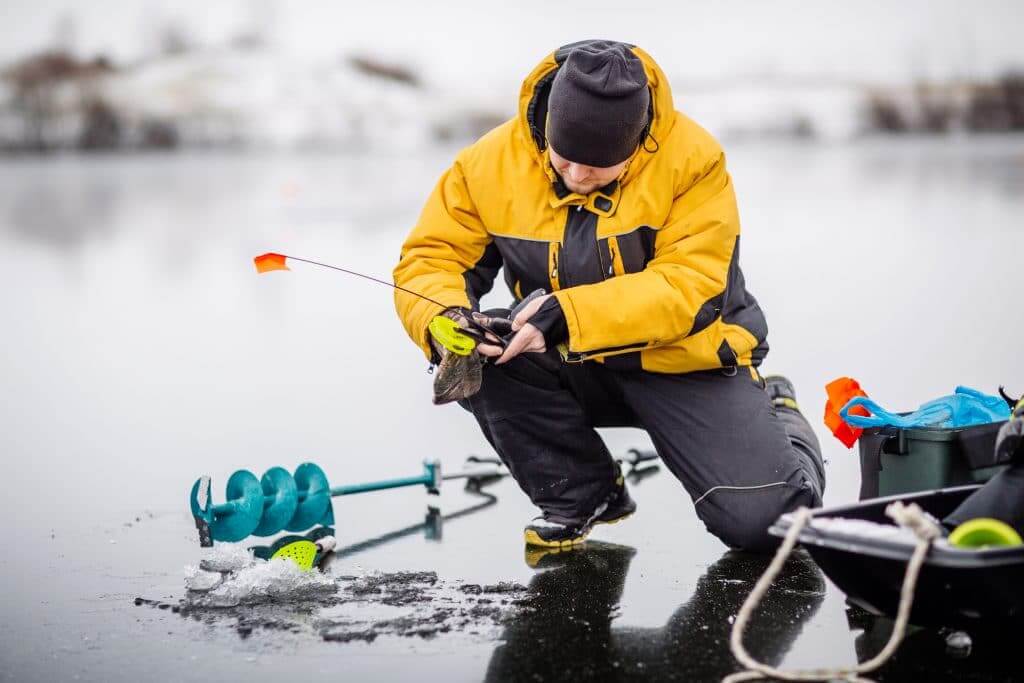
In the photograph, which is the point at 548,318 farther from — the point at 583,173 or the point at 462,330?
the point at 583,173

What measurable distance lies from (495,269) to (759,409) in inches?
33.7

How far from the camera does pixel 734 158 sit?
16.5m

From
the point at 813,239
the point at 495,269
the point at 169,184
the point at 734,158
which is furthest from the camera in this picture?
the point at 734,158

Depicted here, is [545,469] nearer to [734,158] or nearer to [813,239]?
[813,239]

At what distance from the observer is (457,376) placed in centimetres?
337

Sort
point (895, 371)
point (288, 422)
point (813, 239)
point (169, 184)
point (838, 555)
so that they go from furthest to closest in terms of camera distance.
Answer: point (169, 184) → point (813, 239) → point (895, 371) → point (288, 422) → point (838, 555)

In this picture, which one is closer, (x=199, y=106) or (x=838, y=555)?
(x=838, y=555)

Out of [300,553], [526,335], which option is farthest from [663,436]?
[300,553]

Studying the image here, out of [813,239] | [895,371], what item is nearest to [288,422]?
[895,371]

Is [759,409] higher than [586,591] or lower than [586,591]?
higher

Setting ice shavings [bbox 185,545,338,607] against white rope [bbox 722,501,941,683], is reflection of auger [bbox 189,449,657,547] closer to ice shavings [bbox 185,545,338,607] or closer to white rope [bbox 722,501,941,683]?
ice shavings [bbox 185,545,338,607]

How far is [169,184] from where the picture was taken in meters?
15.0

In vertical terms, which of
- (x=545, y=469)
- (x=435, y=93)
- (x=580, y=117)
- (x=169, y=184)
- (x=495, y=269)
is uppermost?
(x=435, y=93)

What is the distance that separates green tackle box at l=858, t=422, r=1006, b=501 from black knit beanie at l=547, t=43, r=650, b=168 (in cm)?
98
